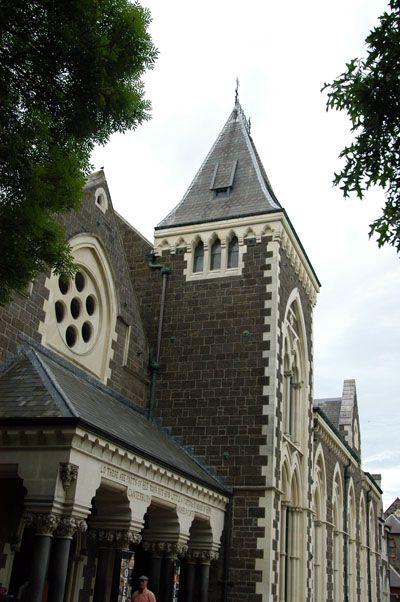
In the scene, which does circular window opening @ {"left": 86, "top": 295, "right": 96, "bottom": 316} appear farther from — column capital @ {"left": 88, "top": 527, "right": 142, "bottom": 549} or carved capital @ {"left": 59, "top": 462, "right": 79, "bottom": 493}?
carved capital @ {"left": 59, "top": 462, "right": 79, "bottom": 493}

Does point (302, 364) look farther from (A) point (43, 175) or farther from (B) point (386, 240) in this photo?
(A) point (43, 175)

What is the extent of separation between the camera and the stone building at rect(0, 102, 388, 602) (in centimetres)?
1108

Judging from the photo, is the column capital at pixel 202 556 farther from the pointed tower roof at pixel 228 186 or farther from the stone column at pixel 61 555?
the pointed tower roof at pixel 228 186

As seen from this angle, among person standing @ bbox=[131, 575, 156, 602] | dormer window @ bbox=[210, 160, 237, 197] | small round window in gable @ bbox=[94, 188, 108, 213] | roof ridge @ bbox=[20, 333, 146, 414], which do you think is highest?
dormer window @ bbox=[210, 160, 237, 197]

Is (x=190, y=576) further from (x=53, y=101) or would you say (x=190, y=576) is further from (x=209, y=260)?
(x=53, y=101)

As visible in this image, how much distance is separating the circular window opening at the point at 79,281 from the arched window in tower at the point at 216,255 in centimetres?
457

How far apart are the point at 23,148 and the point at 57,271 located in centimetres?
186

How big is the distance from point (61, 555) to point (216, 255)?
11.2 meters

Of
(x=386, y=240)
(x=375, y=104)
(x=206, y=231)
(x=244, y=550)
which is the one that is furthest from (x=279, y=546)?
(x=375, y=104)

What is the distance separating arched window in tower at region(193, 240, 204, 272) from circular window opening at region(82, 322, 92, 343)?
4533mm

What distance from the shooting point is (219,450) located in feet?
57.7

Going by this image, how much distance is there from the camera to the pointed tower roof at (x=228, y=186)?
2044 centimetres

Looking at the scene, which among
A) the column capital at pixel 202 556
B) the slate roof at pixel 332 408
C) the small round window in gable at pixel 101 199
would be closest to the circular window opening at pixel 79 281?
the small round window in gable at pixel 101 199

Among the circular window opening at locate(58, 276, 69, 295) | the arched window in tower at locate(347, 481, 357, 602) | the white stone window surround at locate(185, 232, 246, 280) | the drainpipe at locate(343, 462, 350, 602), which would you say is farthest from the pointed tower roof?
the arched window in tower at locate(347, 481, 357, 602)
